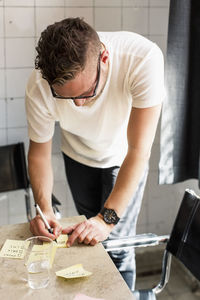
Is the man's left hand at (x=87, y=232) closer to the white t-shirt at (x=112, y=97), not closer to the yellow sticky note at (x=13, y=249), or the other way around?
the yellow sticky note at (x=13, y=249)

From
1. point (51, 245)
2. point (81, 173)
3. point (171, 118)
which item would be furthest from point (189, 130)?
point (51, 245)

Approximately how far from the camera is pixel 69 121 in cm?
190

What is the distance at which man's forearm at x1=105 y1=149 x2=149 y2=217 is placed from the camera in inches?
67.9

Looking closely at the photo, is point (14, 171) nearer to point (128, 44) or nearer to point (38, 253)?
point (128, 44)

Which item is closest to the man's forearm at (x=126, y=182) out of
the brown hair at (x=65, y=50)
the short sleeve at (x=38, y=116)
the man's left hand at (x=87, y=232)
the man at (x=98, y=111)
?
the man at (x=98, y=111)

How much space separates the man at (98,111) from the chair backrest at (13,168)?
453 millimetres

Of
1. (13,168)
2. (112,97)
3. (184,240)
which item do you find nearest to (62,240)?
(184,240)

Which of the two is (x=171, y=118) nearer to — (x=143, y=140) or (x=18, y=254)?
(x=143, y=140)

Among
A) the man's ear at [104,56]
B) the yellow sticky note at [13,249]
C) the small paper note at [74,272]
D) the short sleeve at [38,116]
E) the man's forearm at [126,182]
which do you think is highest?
the man's ear at [104,56]

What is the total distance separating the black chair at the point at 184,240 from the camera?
1653mm

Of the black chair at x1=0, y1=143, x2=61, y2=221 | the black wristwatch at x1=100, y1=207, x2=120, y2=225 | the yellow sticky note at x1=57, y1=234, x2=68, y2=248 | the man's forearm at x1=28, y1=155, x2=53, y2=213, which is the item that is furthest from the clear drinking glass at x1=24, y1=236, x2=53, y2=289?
the black chair at x1=0, y1=143, x2=61, y2=221

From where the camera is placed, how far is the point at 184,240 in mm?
1702

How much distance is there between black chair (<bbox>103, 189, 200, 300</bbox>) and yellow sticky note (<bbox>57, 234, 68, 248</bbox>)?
24 centimetres

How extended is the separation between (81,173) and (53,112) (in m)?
0.51
